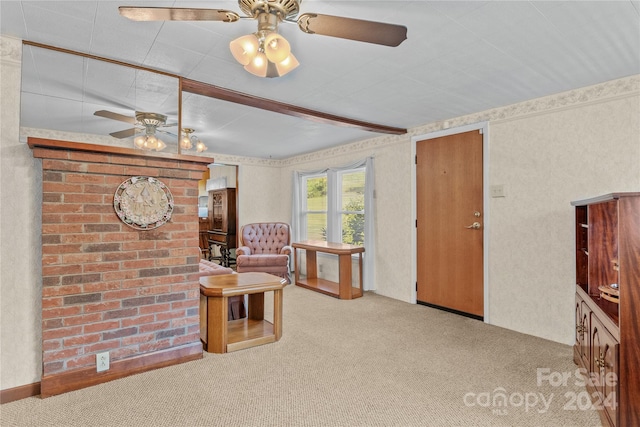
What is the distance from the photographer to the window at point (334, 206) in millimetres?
5352

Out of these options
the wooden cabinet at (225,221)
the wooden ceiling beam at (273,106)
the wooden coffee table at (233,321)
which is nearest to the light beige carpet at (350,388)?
the wooden coffee table at (233,321)

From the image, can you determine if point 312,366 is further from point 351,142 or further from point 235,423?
point 351,142

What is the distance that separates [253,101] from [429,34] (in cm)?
168

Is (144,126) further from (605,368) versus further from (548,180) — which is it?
(548,180)

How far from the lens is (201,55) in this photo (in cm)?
228

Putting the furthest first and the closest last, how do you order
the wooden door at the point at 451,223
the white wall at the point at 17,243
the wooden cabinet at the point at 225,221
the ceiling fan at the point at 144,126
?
the wooden cabinet at the point at 225,221 → the wooden door at the point at 451,223 → the ceiling fan at the point at 144,126 → the white wall at the point at 17,243

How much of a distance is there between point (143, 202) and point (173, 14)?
143 centimetres

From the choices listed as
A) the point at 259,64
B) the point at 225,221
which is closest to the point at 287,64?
the point at 259,64

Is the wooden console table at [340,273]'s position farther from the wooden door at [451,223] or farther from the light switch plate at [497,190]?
the light switch plate at [497,190]

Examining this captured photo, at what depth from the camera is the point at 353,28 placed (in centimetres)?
153

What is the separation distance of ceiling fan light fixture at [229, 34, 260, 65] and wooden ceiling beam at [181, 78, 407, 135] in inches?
51.0

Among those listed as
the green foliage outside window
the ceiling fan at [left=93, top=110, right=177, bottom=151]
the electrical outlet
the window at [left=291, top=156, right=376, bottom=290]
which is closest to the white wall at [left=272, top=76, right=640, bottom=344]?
the window at [left=291, top=156, right=376, bottom=290]

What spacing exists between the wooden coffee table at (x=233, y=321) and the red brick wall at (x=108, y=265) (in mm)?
140

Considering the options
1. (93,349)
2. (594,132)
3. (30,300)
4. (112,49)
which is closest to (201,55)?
(112,49)
